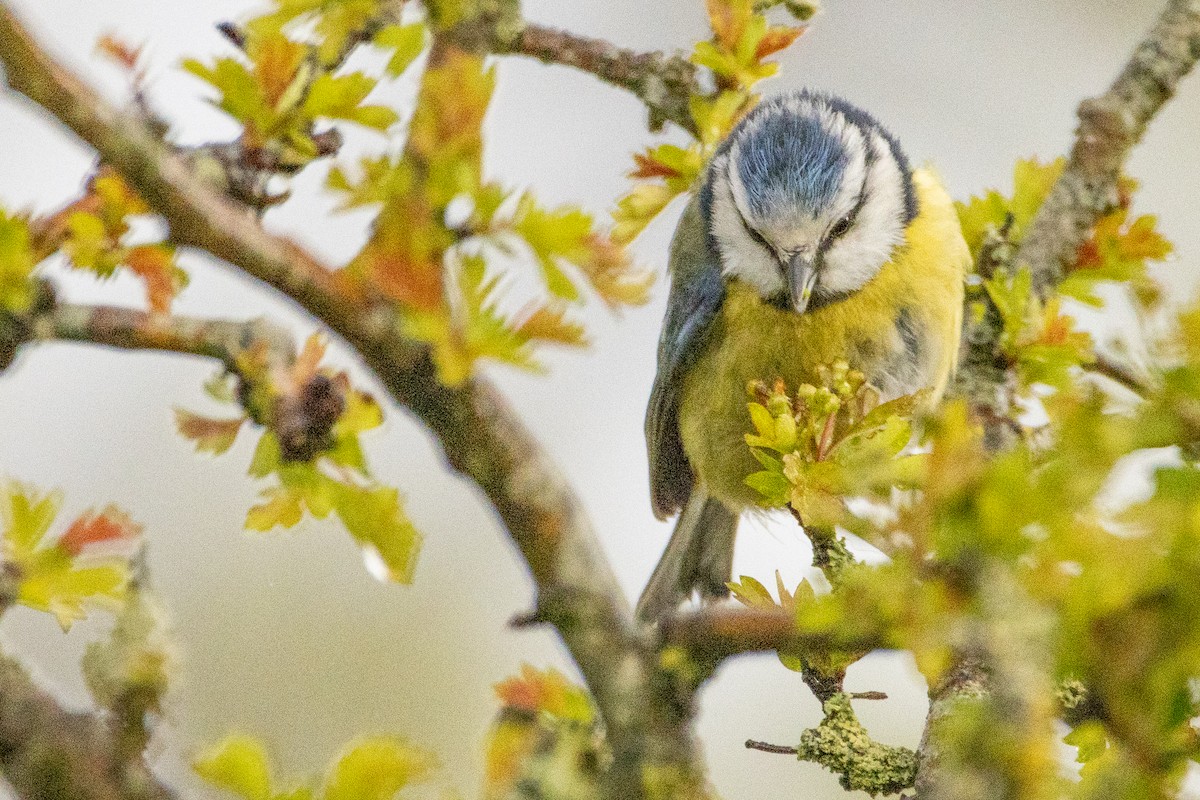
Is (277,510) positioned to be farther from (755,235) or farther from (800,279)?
(755,235)

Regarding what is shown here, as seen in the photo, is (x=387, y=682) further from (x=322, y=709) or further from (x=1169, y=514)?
(x=1169, y=514)

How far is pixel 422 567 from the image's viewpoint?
4.02m

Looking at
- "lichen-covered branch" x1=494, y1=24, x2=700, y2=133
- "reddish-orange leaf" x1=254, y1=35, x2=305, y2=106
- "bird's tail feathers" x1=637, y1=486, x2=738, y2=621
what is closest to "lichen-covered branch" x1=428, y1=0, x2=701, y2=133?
"lichen-covered branch" x1=494, y1=24, x2=700, y2=133

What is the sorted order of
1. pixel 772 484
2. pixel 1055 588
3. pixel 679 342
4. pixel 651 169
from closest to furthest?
pixel 1055 588 → pixel 772 484 → pixel 651 169 → pixel 679 342

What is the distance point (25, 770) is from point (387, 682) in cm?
315

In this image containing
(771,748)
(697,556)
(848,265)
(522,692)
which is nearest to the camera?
(522,692)

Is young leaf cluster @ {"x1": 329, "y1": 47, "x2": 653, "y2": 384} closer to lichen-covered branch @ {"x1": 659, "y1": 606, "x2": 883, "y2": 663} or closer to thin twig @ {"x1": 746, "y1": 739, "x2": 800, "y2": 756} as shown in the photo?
lichen-covered branch @ {"x1": 659, "y1": 606, "x2": 883, "y2": 663}

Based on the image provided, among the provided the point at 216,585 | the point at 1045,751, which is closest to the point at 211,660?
the point at 216,585

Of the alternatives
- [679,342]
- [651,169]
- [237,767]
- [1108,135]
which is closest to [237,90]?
[237,767]

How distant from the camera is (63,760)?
0.56m

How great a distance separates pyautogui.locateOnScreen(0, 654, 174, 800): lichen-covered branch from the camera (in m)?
0.56

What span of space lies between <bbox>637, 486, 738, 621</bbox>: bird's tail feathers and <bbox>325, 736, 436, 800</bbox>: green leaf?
1764mm

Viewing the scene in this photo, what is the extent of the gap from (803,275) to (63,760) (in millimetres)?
1532

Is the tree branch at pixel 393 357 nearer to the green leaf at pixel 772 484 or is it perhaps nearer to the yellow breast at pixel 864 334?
the green leaf at pixel 772 484
